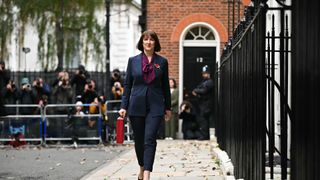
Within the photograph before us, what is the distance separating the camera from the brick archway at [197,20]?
82.1 feet

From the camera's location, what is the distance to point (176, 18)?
83.3 ft

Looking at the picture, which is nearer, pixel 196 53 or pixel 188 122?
pixel 188 122

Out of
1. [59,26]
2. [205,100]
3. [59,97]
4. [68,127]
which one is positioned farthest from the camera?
[59,26]

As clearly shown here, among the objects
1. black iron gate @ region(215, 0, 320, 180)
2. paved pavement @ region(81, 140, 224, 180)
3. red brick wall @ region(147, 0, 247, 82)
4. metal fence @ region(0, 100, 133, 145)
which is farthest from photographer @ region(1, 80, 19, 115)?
black iron gate @ region(215, 0, 320, 180)

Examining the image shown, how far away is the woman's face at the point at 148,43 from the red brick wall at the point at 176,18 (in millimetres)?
15418

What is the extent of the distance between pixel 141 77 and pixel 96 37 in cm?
2902

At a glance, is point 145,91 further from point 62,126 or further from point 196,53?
point 196,53

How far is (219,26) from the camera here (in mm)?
25031

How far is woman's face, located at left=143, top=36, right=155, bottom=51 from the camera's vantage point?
31.3ft

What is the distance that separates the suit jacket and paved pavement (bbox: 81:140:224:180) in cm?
165

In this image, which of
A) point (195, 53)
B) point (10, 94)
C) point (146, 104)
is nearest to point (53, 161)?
point (146, 104)

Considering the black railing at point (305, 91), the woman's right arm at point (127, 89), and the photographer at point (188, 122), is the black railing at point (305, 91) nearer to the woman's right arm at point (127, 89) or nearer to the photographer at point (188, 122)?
the woman's right arm at point (127, 89)

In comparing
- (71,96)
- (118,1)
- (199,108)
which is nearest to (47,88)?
(71,96)

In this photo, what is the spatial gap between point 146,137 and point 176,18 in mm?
16309
